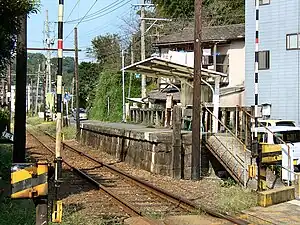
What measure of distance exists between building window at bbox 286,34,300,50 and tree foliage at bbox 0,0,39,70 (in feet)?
53.6

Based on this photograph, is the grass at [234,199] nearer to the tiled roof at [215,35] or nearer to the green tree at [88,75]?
the tiled roof at [215,35]

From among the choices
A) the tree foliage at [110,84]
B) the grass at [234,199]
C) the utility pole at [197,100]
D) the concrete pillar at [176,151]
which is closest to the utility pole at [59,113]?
the grass at [234,199]

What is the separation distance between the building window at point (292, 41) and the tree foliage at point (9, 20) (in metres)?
16.3

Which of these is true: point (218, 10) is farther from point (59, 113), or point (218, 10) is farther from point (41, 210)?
point (41, 210)

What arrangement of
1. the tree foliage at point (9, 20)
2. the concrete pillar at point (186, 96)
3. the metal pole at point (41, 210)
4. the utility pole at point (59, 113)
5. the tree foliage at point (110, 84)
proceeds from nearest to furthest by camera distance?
the metal pole at point (41, 210), the utility pole at point (59, 113), the tree foliage at point (9, 20), the concrete pillar at point (186, 96), the tree foliage at point (110, 84)

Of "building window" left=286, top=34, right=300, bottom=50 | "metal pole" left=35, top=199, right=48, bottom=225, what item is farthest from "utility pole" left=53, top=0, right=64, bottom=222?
"building window" left=286, top=34, right=300, bottom=50

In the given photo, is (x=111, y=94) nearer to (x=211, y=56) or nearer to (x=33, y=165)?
(x=211, y=56)

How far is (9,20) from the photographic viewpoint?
1009 cm

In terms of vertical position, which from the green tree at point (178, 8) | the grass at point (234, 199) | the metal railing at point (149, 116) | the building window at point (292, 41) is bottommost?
the grass at point (234, 199)

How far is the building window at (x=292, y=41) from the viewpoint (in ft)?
80.0

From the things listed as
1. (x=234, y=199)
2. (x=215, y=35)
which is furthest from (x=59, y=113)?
(x=215, y=35)

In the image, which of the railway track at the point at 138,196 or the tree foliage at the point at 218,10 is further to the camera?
the tree foliage at the point at 218,10

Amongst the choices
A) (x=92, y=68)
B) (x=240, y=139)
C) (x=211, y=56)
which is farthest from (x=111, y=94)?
(x=240, y=139)

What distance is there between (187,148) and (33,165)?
9.49 metres
